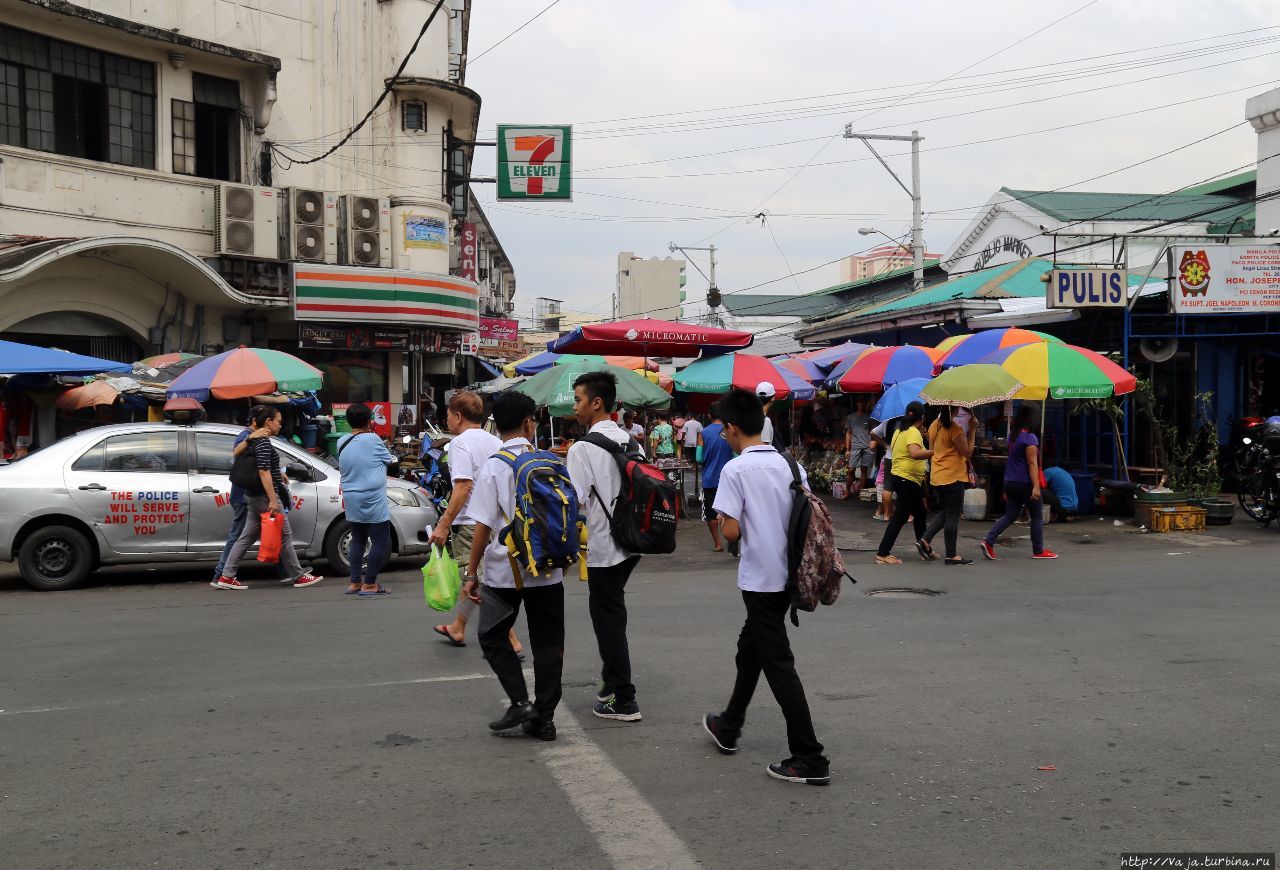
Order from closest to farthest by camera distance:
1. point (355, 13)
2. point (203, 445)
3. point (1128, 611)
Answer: point (1128, 611), point (203, 445), point (355, 13)

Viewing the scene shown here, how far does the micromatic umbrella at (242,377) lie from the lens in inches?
552

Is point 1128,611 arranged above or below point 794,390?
below

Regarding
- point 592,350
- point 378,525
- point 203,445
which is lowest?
point 378,525

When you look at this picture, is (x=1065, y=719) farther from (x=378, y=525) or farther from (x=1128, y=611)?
(x=378, y=525)

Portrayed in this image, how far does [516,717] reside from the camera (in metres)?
5.69

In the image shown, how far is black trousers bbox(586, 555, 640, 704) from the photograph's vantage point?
5926 millimetres

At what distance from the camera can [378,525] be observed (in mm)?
10266

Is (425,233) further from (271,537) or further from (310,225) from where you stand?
(271,537)

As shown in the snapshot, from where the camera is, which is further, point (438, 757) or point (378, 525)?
point (378, 525)

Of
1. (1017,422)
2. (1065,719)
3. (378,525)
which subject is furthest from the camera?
(1017,422)

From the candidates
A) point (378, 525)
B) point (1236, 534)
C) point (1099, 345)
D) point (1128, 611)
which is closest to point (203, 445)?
point (378, 525)

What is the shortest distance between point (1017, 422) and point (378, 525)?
23.6 ft

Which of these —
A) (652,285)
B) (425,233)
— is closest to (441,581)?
(425,233)

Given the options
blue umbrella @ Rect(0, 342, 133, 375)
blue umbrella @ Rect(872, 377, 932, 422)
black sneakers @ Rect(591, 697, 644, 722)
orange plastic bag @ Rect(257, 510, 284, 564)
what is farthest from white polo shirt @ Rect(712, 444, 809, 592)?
blue umbrella @ Rect(872, 377, 932, 422)
